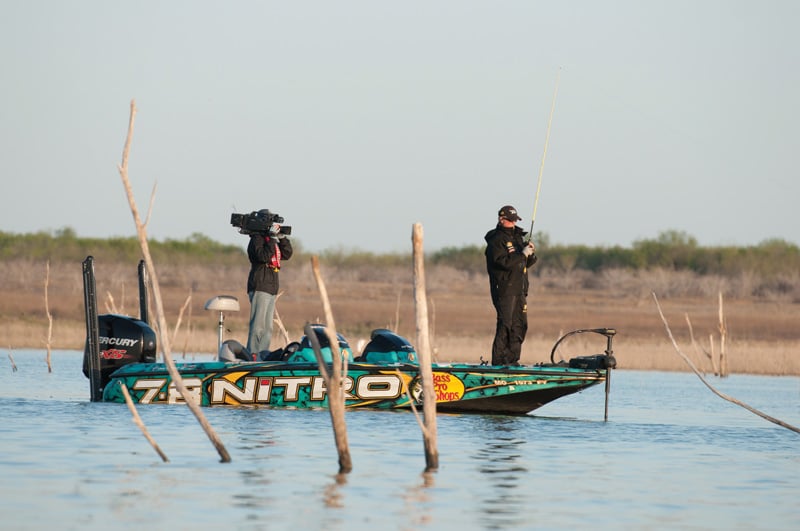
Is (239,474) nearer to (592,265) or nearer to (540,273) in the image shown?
(540,273)

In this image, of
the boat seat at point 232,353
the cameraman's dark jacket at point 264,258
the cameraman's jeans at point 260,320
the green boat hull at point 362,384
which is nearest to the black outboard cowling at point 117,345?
the green boat hull at point 362,384

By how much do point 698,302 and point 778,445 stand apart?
36.5 meters

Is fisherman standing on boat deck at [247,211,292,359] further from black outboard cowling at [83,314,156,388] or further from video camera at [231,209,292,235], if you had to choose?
black outboard cowling at [83,314,156,388]

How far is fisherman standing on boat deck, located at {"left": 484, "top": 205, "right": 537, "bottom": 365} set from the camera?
15125mm

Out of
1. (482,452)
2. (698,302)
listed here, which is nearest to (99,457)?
(482,452)

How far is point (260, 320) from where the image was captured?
15617 millimetres

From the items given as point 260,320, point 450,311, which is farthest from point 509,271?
point 450,311

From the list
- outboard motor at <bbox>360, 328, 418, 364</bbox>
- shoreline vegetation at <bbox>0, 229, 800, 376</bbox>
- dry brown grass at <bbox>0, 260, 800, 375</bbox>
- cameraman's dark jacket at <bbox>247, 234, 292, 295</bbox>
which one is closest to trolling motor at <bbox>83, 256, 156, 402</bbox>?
cameraman's dark jacket at <bbox>247, 234, 292, 295</bbox>

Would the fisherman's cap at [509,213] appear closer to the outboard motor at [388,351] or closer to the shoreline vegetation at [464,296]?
the outboard motor at [388,351]

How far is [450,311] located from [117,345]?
2724cm

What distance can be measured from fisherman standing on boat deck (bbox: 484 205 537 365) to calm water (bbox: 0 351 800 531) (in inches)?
38.3

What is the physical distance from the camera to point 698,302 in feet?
164

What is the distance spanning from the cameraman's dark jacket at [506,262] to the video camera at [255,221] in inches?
91.1

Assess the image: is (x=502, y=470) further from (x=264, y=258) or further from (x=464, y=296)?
(x=464, y=296)
